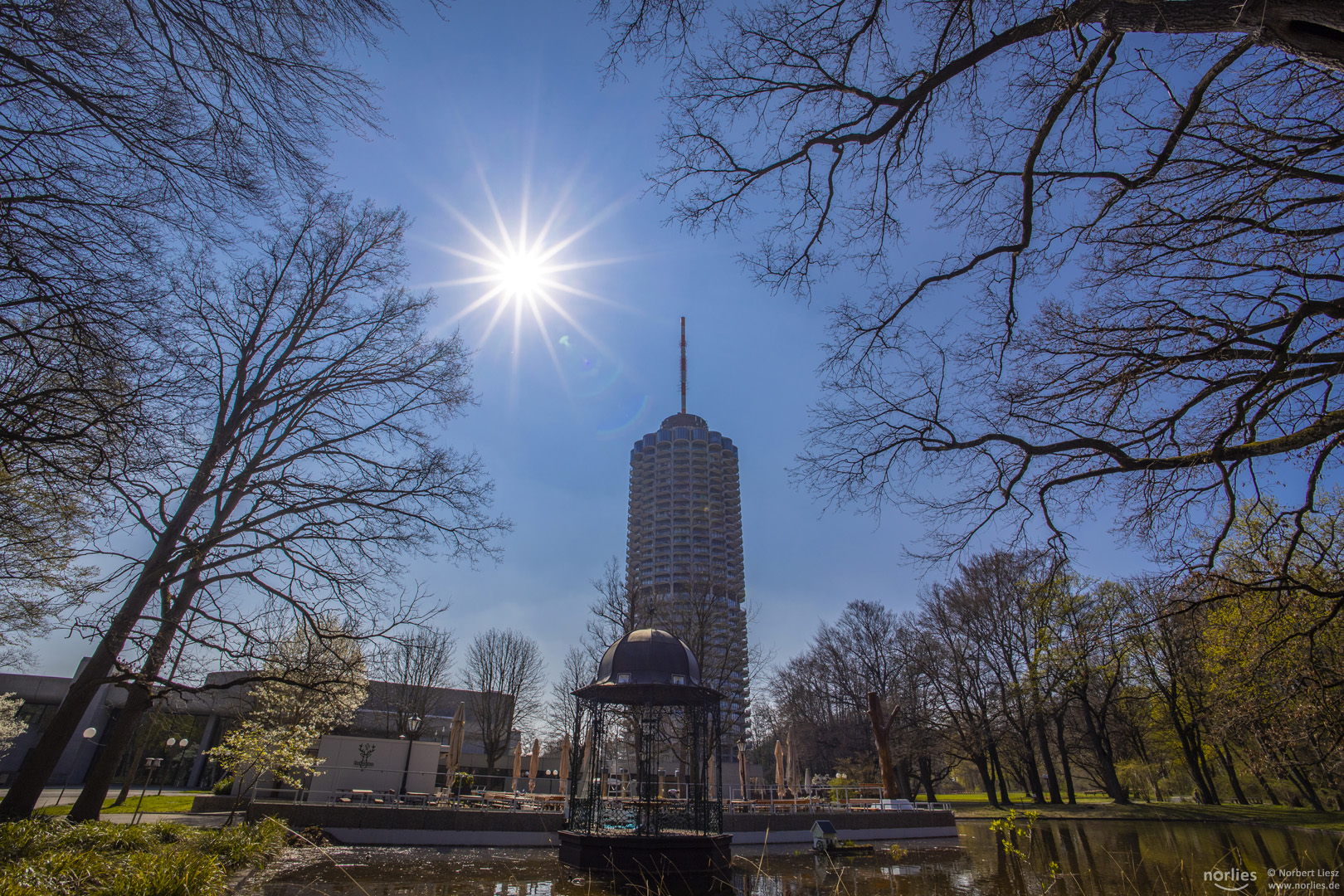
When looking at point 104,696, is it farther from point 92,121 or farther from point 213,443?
point 92,121

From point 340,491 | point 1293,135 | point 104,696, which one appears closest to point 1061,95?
point 1293,135

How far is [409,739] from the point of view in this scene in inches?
1033

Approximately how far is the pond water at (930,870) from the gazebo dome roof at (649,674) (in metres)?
2.90

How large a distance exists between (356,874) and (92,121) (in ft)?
36.9

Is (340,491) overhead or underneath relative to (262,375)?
underneath

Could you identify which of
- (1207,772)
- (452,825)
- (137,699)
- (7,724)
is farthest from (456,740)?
(1207,772)

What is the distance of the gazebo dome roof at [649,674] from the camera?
11195 millimetres

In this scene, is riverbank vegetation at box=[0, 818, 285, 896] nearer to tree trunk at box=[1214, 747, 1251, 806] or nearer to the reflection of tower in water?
tree trunk at box=[1214, 747, 1251, 806]

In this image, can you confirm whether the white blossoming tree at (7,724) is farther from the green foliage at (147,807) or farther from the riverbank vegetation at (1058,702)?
the riverbank vegetation at (1058,702)

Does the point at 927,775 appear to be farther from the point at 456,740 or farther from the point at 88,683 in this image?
the point at 88,683

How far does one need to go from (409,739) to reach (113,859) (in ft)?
70.3

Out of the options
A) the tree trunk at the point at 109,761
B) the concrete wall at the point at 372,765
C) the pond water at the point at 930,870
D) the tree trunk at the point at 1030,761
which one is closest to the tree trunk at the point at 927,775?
the tree trunk at the point at 1030,761

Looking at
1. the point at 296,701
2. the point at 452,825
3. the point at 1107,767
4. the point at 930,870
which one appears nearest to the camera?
the point at 930,870

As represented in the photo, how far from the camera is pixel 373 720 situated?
115 feet
